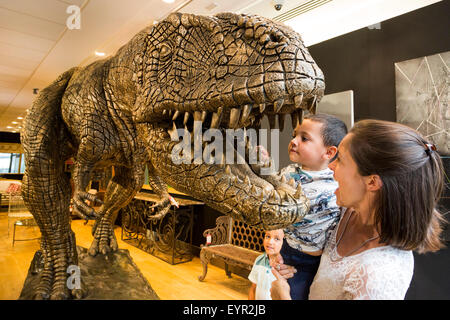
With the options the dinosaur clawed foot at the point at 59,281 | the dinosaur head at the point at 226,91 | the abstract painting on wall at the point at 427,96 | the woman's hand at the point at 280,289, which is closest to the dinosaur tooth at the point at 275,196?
the dinosaur head at the point at 226,91

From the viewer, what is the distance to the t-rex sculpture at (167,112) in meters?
0.53

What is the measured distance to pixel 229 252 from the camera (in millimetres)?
3100

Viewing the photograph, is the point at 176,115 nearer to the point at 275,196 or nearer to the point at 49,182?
the point at 275,196

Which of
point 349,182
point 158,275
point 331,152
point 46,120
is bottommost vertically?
point 158,275

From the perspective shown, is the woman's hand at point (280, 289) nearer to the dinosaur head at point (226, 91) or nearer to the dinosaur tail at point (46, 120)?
the dinosaur head at point (226, 91)

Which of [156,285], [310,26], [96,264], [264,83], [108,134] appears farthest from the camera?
[310,26]

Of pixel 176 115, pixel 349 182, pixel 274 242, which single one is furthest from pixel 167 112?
pixel 274 242

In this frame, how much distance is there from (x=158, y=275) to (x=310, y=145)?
7.89 ft

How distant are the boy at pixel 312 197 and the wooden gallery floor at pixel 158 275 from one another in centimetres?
83

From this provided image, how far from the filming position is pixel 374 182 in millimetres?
621

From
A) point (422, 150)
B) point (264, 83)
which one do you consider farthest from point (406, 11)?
point (264, 83)

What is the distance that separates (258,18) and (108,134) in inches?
22.2

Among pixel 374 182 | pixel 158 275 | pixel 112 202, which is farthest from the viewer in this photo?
pixel 158 275
